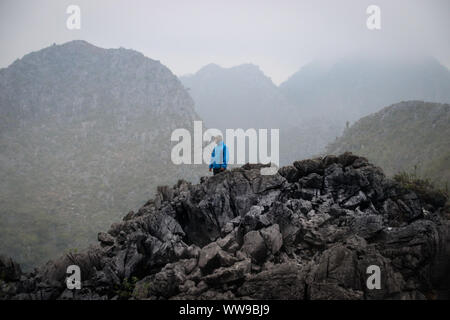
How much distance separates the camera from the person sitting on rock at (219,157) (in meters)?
17.1

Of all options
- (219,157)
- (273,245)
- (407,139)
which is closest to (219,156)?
(219,157)

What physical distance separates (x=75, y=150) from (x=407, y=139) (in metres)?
149

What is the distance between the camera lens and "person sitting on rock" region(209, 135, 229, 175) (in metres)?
17.1

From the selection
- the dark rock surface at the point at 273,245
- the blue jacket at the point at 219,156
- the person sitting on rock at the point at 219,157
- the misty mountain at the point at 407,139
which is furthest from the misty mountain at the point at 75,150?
the blue jacket at the point at 219,156

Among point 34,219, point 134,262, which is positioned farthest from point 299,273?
point 34,219

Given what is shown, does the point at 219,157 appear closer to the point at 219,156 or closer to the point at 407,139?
the point at 219,156

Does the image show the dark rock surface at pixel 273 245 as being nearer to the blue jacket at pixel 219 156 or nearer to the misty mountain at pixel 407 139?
the blue jacket at pixel 219 156

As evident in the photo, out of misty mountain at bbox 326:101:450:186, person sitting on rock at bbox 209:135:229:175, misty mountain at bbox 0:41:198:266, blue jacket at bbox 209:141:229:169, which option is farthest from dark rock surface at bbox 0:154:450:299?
misty mountain at bbox 0:41:198:266

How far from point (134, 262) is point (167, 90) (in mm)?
187451

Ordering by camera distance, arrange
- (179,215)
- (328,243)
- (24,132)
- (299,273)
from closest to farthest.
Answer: (299,273) → (328,243) → (179,215) → (24,132)

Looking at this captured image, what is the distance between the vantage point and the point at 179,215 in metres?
18.1

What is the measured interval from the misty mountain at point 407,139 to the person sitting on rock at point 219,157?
5996 centimetres

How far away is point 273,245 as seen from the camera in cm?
1349

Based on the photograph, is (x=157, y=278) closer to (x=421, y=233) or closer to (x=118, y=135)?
(x=421, y=233)
